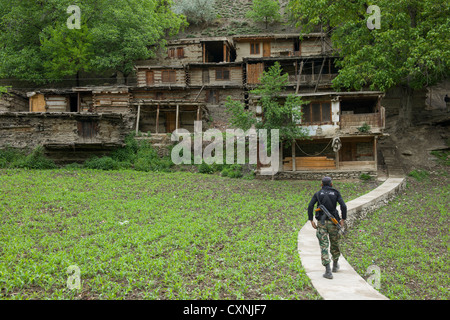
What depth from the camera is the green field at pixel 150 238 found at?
6.45 meters

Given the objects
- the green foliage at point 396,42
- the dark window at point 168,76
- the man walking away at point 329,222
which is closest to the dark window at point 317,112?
the green foliage at point 396,42

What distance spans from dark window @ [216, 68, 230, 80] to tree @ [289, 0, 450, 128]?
40.9 feet

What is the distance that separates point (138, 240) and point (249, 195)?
352 inches

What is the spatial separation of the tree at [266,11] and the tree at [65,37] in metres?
20.1

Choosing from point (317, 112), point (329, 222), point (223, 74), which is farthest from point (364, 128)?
point (223, 74)

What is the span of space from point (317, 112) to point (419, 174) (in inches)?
329

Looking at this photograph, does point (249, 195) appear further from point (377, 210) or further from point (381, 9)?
point (381, 9)

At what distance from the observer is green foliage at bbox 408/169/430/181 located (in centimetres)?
2211

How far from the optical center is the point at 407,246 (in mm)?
10500

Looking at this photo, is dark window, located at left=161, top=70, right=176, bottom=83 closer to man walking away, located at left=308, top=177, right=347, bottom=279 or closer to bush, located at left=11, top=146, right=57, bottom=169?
bush, located at left=11, top=146, right=57, bottom=169

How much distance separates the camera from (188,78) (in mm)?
36156

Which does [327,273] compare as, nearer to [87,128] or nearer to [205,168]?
[205,168]

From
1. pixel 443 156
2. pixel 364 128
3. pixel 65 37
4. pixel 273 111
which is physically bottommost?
pixel 443 156
